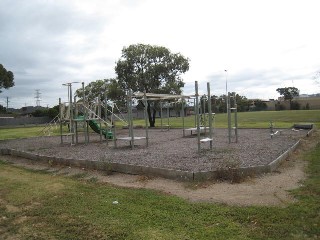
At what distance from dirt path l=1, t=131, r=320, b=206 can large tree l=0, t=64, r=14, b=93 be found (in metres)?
50.9

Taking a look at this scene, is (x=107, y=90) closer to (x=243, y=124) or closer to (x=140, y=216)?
(x=243, y=124)

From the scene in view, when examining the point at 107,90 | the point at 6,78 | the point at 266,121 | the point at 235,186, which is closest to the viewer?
the point at 235,186

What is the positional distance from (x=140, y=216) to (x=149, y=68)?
25.7 meters

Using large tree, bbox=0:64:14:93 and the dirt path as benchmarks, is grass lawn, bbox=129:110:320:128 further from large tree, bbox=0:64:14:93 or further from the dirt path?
large tree, bbox=0:64:14:93

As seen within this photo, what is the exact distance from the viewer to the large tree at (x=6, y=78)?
2114 inches

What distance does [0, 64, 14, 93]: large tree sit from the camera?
176 feet

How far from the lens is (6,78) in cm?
5453

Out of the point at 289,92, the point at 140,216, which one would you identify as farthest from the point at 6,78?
the point at 289,92

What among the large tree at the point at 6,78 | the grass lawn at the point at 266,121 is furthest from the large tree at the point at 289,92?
the large tree at the point at 6,78

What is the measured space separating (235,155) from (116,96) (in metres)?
22.0

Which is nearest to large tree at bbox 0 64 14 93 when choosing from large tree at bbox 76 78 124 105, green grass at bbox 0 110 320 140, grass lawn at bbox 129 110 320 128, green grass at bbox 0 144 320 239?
green grass at bbox 0 110 320 140

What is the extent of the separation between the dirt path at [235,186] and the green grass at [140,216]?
0.35 meters

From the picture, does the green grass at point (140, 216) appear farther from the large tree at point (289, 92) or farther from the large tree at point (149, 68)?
the large tree at point (289, 92)

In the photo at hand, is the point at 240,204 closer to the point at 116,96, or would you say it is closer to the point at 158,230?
the point at 158,230
